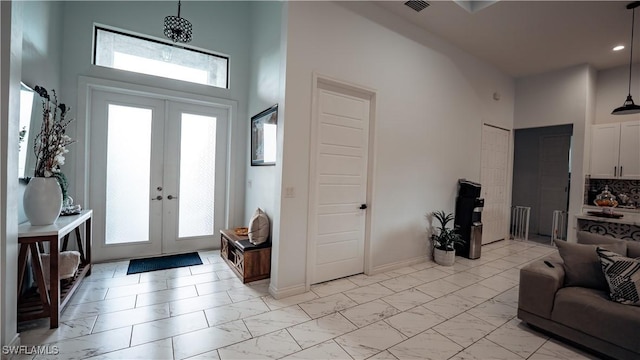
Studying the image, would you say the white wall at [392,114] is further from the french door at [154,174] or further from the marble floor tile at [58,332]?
the french door at [154,174]

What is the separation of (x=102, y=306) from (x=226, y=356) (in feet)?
4.92

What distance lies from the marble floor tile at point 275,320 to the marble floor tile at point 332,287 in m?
0.43

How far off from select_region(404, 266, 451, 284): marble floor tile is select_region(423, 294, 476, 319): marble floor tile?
1.52ft

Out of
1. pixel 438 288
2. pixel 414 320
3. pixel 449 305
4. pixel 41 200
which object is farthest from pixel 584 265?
pixel 41 200

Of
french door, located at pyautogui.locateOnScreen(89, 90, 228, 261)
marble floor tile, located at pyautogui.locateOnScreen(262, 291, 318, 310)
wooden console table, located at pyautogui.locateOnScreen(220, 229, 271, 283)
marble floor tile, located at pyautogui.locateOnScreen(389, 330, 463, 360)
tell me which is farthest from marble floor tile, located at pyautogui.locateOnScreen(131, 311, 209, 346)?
french door, located at pyautogui.locateOnScreen(89, 90, 228, 261)

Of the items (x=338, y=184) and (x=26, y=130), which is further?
(x=338, y=184)

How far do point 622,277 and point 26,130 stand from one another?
16.4 ft

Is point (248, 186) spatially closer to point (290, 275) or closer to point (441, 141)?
point (290, 275)

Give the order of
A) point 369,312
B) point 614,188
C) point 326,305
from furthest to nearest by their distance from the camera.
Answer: point 614,188 < point 326,305 < point 369,312

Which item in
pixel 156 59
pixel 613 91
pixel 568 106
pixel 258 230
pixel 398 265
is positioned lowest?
pixel 398 265

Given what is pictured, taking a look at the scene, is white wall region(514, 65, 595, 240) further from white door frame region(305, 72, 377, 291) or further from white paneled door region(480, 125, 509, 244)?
white door frame region(305, 72, 377, 291)

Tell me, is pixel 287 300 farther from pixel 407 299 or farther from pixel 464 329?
pixel 464 329

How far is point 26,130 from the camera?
2291 millimetres

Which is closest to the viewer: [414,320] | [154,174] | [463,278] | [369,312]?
[414,320]
